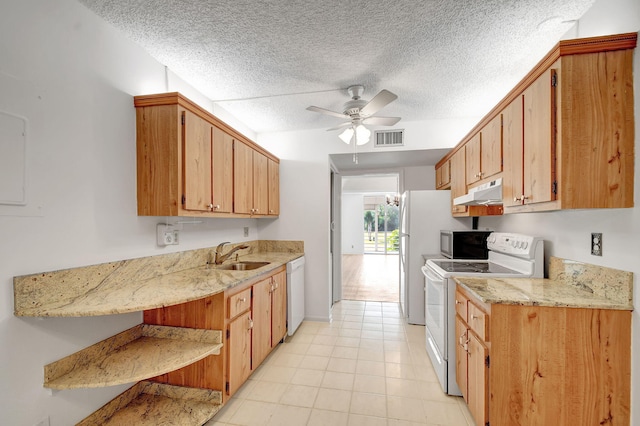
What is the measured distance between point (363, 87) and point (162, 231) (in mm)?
2150

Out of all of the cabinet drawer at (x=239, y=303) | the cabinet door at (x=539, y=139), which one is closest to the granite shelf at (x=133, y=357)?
the cabinet drawer at (x=239, y=303)

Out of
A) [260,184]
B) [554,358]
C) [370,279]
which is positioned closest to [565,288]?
[554,358]

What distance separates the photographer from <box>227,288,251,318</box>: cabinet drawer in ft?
6.36

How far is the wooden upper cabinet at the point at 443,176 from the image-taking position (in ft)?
11.5

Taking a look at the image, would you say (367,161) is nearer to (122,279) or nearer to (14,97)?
(122,279)

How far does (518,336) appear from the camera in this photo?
1.50 m

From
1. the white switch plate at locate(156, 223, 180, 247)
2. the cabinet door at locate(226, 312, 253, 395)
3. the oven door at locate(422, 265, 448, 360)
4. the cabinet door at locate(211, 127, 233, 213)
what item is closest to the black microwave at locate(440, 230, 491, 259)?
the oven door at locate(422, 265, 448, 360)

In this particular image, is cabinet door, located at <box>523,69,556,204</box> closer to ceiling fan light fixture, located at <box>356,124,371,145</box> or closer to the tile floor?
ceiling fan light fixture, located at <box>356,124,371,145</box>

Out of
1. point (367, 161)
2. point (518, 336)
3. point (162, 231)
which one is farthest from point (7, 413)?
point (367, 161)

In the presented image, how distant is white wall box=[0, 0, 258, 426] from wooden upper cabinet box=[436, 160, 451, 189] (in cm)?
335

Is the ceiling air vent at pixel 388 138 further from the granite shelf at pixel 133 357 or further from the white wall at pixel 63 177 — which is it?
the granite shelf at pixel 133 357

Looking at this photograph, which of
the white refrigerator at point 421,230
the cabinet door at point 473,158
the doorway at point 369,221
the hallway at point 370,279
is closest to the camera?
the cabinet door at point 473,158

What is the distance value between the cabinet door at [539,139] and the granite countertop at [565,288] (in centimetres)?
52

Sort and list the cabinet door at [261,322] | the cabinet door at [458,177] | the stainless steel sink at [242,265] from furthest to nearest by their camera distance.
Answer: the cabinet door at [458,177]
the stainless steel sink at [242,265]
the cabinet door at [261,322]
